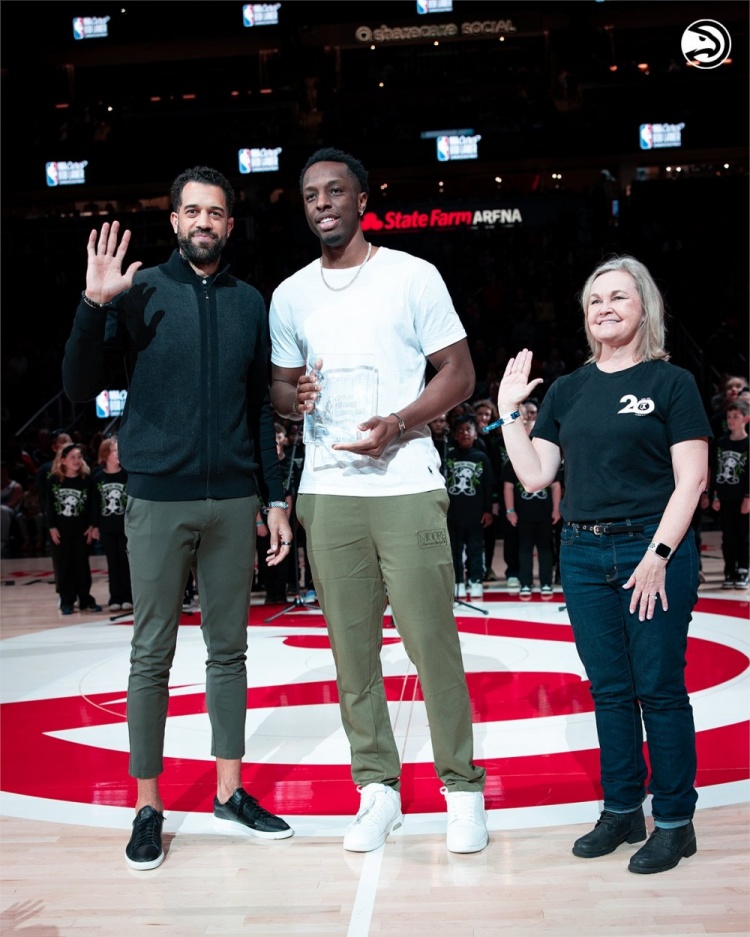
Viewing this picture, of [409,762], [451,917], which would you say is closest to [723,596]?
[409,762]

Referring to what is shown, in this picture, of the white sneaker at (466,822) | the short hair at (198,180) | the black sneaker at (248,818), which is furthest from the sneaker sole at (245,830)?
the short hair at (198,180)

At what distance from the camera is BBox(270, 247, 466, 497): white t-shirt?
117 inches

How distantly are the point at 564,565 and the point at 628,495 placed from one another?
0.99 feet

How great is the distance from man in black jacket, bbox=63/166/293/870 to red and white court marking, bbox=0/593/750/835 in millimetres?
351

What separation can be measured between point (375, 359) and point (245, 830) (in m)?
1.52

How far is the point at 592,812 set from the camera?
10.3 ft

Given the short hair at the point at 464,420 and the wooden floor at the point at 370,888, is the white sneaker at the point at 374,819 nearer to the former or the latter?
the wooden floor at the point at 370,888

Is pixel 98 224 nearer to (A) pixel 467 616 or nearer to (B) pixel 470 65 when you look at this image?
(B) pixel 470 65

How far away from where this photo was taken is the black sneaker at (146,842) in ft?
9.21

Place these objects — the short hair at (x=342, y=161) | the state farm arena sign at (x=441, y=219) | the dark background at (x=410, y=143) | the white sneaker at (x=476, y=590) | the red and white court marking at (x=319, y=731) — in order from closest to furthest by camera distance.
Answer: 1. the short hair at (x=342, y=161)
2. the red and white court marking at (x=319, y=731)
3. the white sneaker at (x=476, y=590)
4. the dark background at (x=410, y=143)
5. the state farm arena sign at (x=441, y=219)

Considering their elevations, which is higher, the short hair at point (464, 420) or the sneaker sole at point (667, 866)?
the short hair at point (464, 420)

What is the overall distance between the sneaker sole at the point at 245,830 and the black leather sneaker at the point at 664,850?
103 cm

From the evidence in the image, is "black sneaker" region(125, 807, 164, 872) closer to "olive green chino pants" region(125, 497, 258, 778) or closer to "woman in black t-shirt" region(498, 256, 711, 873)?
"olive green chino pants" region(125, 497, 258, 778)

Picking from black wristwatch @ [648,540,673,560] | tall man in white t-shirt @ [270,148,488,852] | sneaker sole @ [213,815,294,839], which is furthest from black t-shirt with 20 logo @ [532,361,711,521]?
sneaker sole @ [213,815,294,839]
